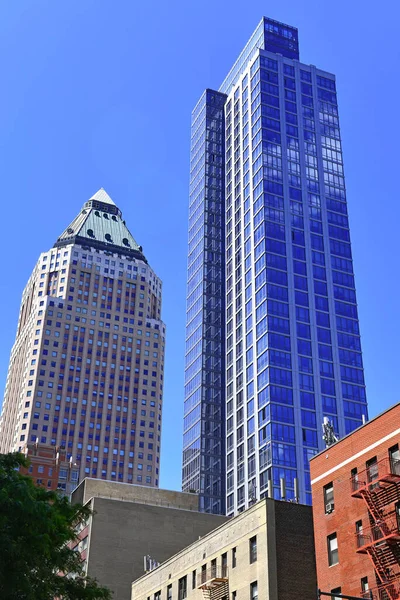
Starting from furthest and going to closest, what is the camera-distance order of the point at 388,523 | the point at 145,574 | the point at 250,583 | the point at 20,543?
the point at 145,574
the point at 250,583
the point at 388,523
the point at 20,543

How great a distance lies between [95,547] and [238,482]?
79141 mm

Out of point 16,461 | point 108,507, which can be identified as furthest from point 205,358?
point 16,461

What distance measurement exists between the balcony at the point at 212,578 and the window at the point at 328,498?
A: 12389mm

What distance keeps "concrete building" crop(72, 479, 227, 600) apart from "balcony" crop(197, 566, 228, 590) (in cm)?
2168

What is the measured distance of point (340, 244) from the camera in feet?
640

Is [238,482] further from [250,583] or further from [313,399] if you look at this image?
[250,583]

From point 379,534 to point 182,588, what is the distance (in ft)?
92.0

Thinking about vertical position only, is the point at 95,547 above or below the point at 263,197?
below

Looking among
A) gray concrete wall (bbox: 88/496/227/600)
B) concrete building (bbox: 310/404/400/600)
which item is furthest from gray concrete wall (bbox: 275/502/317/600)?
gray concrete wall (bbox: 88/496/227/600)

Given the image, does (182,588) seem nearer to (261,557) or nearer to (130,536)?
(261,557)

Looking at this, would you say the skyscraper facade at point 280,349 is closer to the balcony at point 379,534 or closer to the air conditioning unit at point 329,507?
the air conditioning unit at point 329,507

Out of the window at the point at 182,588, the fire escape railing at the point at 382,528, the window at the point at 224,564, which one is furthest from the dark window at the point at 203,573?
the fire escape railing at the point at 382,528

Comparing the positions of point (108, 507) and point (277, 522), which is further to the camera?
point (108, 507)

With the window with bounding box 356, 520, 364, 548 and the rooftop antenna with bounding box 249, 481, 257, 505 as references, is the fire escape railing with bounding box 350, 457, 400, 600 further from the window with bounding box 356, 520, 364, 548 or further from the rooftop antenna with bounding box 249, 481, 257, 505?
the rooftop antenna with bounding box 249, 481, 257, 505
